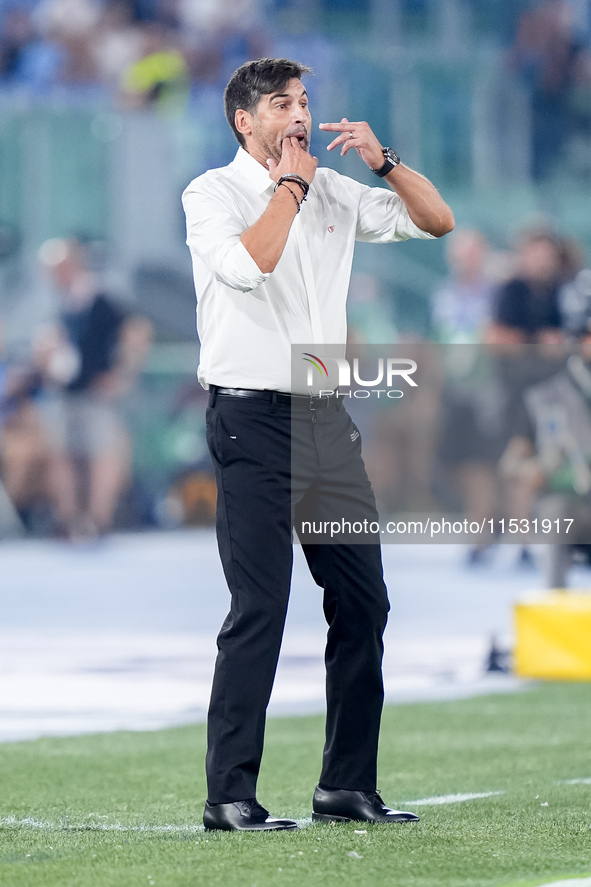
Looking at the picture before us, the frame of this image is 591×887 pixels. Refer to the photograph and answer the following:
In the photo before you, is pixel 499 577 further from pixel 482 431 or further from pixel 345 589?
pixel 345 589

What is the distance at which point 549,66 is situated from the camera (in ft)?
47.7

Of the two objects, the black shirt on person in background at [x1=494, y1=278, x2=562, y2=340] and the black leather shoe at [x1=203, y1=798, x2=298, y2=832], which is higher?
the black shirt on person in background at [x1=494, y1=278, x2=562, y2=340]

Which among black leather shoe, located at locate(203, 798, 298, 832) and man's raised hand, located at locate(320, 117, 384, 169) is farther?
man's raised hand, located at locate(320, 117, 384, 169)

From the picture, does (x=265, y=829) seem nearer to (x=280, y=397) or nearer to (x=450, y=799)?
(x=450, y=799)

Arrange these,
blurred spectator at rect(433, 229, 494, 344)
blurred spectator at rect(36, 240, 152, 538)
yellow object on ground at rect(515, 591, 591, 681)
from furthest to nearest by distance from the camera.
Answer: blurred spectator at rect(433, 229, 494, 344) < blurred spectator at rect(36, 240, 152, 538) < yellow object on ground at rect(515, 591, 591, 681)

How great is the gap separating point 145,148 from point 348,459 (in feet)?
33.7

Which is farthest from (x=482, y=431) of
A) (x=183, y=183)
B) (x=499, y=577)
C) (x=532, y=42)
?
(x=532, y=42)

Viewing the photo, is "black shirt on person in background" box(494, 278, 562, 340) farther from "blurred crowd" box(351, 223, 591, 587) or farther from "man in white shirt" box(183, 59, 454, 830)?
"man in white shirt" box(183, 59, 454, 830)

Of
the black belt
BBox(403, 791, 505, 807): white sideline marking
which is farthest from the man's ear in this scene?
BBox(403, 791, 505, 807): white sideline marking

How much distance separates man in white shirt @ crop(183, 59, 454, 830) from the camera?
3.02 m

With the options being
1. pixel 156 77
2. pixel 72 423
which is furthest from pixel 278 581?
pixel 156 77

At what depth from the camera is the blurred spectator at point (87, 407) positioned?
37.4 ft

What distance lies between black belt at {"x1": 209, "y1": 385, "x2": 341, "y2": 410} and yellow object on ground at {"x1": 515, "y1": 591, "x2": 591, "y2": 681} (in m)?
3.13

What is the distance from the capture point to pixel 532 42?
47.4 feet
